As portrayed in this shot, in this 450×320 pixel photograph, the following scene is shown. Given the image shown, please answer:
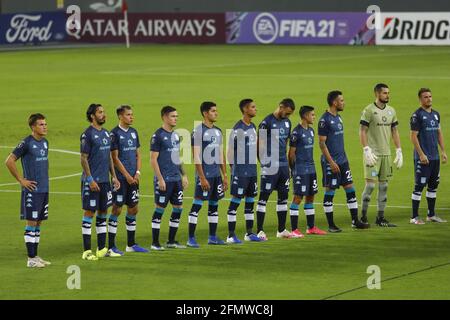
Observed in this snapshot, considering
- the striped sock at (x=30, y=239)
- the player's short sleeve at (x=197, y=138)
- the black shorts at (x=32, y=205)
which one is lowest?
the striped sock at (x=30, y=239)

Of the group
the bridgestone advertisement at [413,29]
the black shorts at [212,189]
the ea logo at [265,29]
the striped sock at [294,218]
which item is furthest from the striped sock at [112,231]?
the ea logo at [265,29]

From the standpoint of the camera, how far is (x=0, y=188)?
26.8 meters

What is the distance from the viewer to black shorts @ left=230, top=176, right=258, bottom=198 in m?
19.9

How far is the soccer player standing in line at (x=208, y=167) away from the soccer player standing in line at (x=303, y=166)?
1625mm

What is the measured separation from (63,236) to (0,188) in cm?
655

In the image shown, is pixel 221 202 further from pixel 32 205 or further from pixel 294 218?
pixel 32 205

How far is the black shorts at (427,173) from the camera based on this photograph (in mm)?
21719

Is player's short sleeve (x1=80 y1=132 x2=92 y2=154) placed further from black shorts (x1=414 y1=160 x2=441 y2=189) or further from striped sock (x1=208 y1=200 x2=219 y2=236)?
black shorts (x1=414 y1=160 x2=441 y2=189)

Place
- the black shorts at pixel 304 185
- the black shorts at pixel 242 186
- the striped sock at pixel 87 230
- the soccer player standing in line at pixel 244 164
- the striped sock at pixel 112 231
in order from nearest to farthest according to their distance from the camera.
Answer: the striped sock at pixel 87 230 → the striped sock at pixel 112 231 → the soccer player standing in line at pixel 244 164 → the black shorts at pixel 242 186 → the black shorts at pixel 304 185

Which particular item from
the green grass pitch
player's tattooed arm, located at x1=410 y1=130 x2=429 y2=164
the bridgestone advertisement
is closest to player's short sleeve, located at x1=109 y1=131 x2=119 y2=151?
the green grass pitch

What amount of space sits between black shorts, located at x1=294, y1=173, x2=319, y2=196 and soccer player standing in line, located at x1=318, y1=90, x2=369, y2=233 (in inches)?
17.8

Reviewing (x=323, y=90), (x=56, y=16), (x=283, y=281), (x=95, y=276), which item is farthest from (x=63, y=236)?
(x=56, y=16)

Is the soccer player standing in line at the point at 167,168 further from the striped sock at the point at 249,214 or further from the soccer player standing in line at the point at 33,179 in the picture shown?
the soccer player standing in line at the point at 33,179
